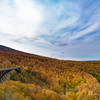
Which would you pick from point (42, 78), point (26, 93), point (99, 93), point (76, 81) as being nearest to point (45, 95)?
point (26, 93)

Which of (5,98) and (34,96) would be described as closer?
(5,98)

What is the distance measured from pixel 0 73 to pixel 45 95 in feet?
19.9

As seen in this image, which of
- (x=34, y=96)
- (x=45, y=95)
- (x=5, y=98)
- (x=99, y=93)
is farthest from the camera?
(x=99, y=93)

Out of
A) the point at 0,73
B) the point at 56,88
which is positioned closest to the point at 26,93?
the point at 0,73

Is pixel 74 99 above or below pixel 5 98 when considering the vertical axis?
below

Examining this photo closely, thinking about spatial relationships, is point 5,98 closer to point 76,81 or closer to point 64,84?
point 64,84

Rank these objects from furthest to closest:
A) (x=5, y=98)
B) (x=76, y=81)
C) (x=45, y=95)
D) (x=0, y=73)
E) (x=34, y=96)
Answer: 1. (x=76, y=81)
2. (x=0, y=73)
3. (x=45, y=95)
4. (x=34, y=96)
5. (x=5, y=98)

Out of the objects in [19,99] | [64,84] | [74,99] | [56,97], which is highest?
[19,99]

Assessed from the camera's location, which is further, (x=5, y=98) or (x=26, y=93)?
(x=26, y=93)

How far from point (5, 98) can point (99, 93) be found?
10725 mm

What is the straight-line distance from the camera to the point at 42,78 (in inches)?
829

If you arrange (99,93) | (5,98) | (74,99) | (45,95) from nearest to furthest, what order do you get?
(5,98)
(45,95)
(74,99)
(99,93)

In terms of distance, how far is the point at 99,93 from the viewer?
11.1m

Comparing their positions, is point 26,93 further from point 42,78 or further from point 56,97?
point 42,78
